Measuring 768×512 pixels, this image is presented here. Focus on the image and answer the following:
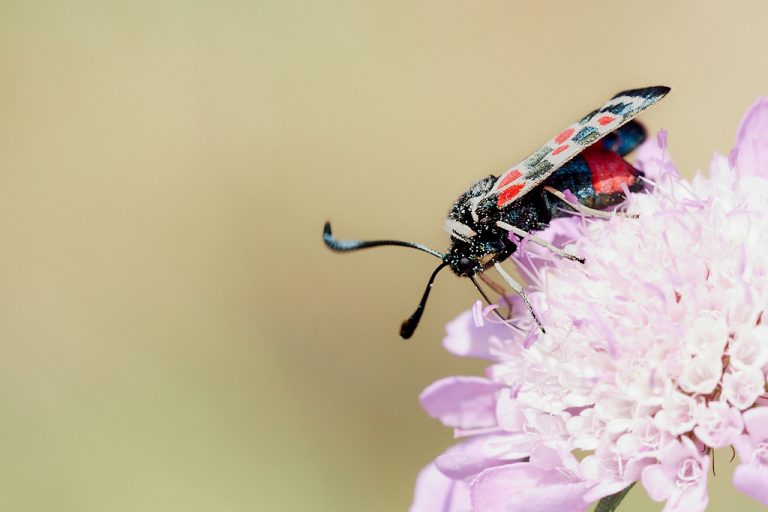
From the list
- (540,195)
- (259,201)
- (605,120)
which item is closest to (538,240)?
(540,195)

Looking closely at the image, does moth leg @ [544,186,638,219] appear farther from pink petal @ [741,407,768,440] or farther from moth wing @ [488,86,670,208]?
pink petal @ [741,407,768,440]

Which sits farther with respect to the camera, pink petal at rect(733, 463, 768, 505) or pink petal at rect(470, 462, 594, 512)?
pink petal at rect(470, 462, 594, 512)

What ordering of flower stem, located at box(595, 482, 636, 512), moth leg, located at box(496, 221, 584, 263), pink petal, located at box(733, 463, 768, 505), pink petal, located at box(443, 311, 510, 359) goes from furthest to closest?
1. pink petal, located at box(443, 311, 510, 359)
2. moth leg, located at box(496, 221, 584, 263)
3. flower stem, located at box(595, 482, 636, 512)
4. pink petal, located at box(733, 463, 768, 505)

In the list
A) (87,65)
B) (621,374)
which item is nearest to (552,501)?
(621,374)

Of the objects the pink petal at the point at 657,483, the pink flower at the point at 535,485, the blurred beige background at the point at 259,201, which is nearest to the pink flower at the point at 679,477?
the pink petal at the point at 657,483

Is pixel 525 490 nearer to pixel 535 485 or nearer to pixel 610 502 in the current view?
pixel 535 485

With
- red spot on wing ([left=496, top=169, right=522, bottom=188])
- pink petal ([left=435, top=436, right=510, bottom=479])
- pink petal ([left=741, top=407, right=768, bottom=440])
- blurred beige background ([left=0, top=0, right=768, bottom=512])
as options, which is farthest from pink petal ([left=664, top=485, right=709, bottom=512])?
blurred beige background ([left=0, top=0, right=768, bottom=512])

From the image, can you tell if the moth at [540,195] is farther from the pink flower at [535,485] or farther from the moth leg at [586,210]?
the pink flower at [535,485]
